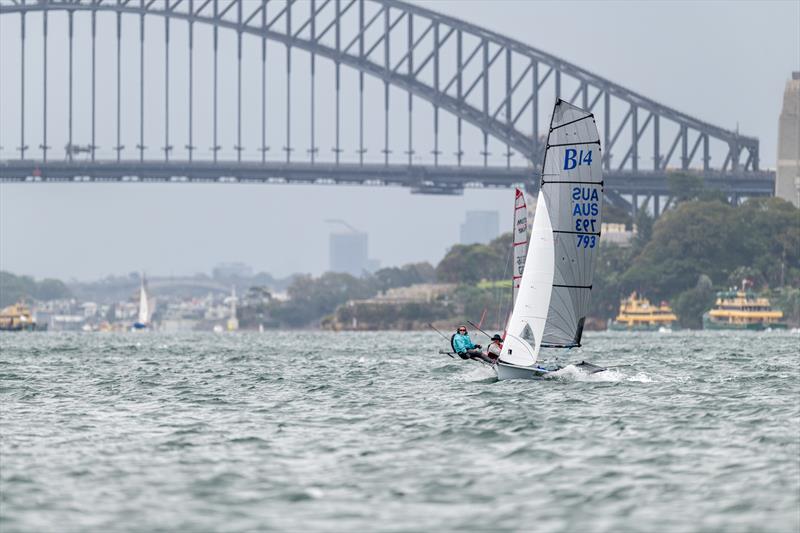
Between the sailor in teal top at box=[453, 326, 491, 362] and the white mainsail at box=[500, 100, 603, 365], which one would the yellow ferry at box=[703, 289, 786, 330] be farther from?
the white mainsail at box=[500, 100, 603, 365]

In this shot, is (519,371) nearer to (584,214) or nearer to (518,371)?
(518,371)

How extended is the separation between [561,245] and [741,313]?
13455 centimetres

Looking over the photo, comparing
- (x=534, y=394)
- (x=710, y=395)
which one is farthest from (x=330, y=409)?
(x=710, y=395)

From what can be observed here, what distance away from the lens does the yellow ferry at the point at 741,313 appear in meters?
179

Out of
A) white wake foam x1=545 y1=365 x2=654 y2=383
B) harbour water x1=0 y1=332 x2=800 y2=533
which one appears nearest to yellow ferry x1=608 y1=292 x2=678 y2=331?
white wake foam x1=545 y1=365 x2=654 y2=383

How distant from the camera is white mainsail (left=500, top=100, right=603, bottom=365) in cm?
4797

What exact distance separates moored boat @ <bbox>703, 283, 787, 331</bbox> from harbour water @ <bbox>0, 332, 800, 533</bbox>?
12805 cm

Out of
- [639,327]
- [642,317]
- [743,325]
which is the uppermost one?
[642,317]

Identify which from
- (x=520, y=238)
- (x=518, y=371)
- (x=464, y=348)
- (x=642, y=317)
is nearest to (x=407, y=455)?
(x=518, y=371)

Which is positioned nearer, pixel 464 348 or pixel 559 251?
pixel 559 251

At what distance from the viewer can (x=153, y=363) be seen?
72000 millimetres

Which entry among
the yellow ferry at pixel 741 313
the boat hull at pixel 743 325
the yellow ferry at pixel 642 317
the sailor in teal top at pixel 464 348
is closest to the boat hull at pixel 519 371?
the sailor in teal top at pixel 464 348

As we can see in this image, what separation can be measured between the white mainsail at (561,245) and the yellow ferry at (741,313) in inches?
5119

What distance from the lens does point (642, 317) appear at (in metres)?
188
